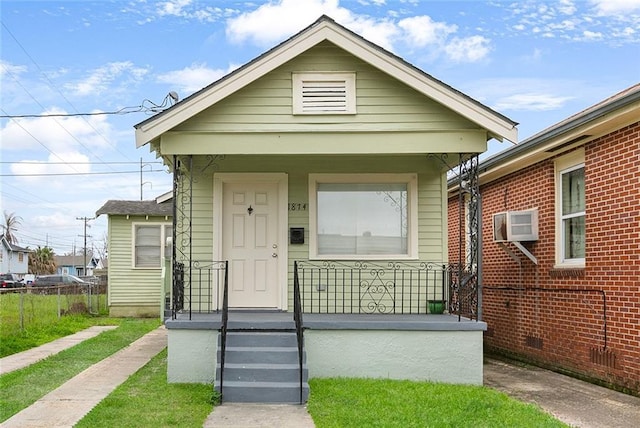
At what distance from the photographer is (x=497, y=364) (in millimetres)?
11000

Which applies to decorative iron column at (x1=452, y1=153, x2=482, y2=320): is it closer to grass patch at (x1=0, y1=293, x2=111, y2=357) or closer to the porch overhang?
the porch overhang

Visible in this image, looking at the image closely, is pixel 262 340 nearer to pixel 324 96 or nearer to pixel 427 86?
pixel 324 96

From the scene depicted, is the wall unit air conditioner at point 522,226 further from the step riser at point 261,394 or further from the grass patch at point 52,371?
the grass patch at point 52,371

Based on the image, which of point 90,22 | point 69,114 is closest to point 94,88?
point 69,114

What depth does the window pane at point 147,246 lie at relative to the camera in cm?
1891

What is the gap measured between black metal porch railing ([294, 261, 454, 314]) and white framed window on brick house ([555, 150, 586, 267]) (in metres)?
1.82

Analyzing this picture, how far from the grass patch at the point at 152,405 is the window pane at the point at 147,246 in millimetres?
10346

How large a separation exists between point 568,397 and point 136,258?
13.7m

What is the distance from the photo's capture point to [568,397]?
8.03m

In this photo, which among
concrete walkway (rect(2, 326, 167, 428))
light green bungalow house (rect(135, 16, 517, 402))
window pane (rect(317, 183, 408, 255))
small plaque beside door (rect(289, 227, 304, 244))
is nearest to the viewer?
concrete walkway (rect(2, 326, 167, 428))

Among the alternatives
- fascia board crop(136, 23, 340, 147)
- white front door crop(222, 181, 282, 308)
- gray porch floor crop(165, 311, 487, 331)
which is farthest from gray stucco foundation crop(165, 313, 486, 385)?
fascia board crop(136, 23, 340, 147)

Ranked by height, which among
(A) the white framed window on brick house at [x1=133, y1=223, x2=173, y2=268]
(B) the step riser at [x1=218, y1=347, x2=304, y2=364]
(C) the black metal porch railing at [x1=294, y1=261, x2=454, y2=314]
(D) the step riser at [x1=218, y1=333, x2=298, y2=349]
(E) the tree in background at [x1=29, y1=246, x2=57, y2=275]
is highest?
(A) the white framed window on brick house at [x1=133, y1=223, x2=173, y2=268]

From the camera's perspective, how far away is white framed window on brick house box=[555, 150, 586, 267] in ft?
31.4

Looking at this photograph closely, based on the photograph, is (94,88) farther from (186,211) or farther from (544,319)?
(544,319)
